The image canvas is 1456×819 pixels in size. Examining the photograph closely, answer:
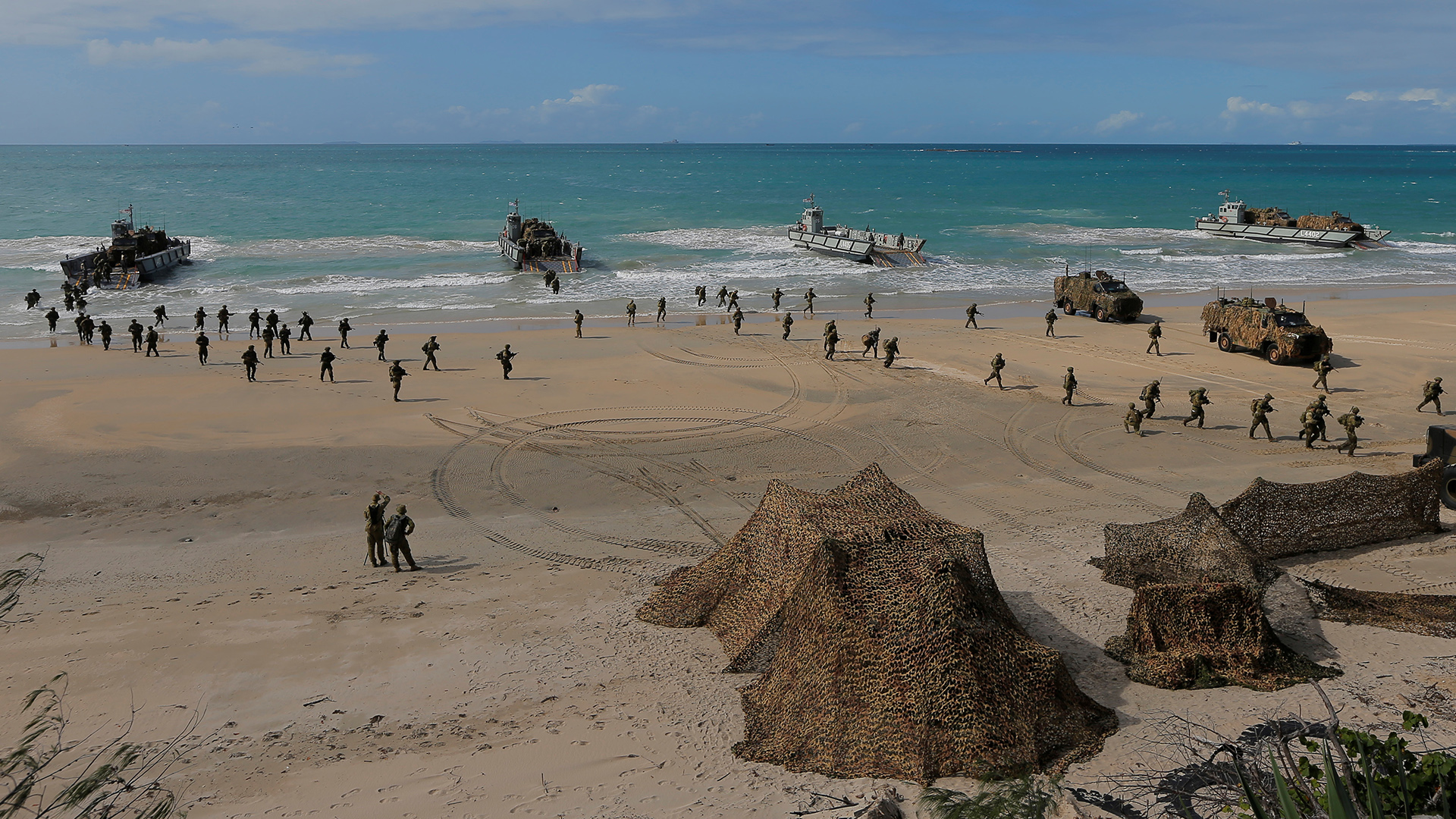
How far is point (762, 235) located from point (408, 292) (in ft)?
94.7

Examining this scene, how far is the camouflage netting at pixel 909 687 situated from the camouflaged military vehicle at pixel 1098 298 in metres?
25.6

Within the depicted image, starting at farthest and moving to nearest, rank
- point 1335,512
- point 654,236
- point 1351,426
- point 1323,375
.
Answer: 1. point 654,236
2. point 1323,375
3. point 1351,426
4. point 1335,512

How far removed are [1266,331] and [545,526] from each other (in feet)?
68.2

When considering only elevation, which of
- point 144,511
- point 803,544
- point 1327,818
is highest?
point 1327,818

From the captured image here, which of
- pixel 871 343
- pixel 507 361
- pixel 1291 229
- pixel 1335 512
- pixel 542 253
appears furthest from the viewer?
pixel 1291 229

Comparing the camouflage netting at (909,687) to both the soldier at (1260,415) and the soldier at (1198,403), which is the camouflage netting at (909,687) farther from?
the soldier at (1198,403)

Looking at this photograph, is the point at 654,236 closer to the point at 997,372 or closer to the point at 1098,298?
the point at 1098,298

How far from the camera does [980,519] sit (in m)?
15.2

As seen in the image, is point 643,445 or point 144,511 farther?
point 643,445

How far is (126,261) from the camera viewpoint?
42.5 metres

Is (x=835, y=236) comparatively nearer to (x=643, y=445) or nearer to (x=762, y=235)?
(x=762, y=235)

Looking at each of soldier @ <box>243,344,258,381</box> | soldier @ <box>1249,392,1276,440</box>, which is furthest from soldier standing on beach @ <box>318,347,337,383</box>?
soldier @ <box>1249,392,1276,440</box>

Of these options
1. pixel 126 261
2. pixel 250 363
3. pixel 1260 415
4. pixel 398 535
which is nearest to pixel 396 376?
pixel 250 363

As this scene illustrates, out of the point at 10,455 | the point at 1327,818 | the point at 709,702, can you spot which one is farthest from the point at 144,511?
the point at 1327,818
